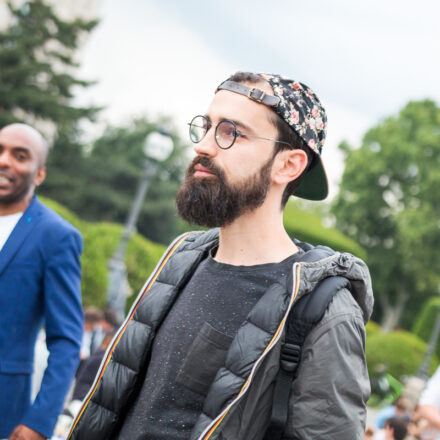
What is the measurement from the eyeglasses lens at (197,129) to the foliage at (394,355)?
1703 centimetres

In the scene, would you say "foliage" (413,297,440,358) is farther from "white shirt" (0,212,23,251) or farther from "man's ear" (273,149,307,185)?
"man's ear" (273,149,307,185)

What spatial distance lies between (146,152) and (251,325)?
9.32 m

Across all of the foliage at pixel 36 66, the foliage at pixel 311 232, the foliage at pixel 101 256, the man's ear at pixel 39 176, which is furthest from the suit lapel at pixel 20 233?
the foliage at pixel 36 66

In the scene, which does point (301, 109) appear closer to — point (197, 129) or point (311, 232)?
point (197, 129)

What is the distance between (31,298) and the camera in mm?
2689

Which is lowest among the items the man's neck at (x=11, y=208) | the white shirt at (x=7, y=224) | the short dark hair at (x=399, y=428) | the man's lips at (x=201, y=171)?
the short dark hair at (x=399, y=428)

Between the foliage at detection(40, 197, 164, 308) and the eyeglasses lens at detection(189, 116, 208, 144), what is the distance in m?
10.5

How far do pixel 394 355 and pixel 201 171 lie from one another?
58.5 feet

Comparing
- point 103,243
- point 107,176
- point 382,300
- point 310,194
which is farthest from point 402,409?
point 107,176

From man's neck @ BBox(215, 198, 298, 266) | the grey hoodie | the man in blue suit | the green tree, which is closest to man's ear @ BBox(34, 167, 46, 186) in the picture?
the man in blue suit

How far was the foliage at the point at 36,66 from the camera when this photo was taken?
86.6 feet

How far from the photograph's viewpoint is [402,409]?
7074mm

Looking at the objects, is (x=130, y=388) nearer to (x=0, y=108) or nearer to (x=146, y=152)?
(x=146, y=152)

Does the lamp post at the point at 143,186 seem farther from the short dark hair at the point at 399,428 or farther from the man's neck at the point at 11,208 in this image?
the man's neck at the point at 11,208
